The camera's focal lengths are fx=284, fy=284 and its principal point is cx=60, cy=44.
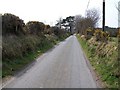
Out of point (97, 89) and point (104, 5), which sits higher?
point (104, 5)

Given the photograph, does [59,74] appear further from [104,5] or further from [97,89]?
[104,5]

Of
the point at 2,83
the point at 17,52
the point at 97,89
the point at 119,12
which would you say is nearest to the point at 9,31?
the point at 17,52

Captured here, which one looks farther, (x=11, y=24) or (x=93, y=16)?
(x=93, y=16)

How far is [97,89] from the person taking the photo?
10859 millimetres

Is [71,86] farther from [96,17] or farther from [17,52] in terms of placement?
[96,17]

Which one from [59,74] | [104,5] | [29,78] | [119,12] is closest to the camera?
[29,78]

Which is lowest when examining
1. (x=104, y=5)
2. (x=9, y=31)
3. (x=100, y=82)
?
(x=100, y=82)

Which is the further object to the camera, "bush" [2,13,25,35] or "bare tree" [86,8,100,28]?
"bare tree" [86,8,100,28]

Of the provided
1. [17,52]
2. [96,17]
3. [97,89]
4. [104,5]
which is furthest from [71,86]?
[96,17]

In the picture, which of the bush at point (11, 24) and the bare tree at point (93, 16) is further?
the bare tree at point (93, 16)

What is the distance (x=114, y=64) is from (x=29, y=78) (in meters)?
4.36

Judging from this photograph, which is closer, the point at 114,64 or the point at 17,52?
the point at 114,64

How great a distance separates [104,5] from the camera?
30.9 metres

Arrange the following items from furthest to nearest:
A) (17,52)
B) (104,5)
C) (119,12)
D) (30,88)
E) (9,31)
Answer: (104,5), (9,31), (119,12), (17,52), (30,88)
